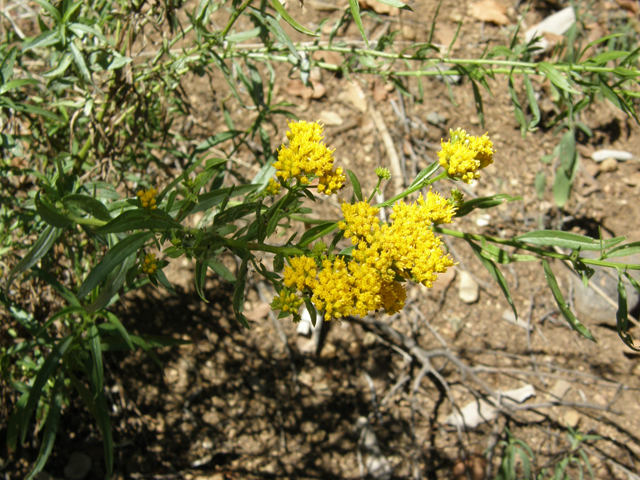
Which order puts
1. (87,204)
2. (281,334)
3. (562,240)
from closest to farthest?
(87,204), (562,240), (281,334)

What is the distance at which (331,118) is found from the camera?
4074 millimetres

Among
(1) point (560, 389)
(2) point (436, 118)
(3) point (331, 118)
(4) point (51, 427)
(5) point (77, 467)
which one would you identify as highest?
(3) point (331, 118)

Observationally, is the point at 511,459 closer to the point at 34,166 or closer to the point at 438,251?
the point at 438,251

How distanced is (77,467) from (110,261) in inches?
85.6

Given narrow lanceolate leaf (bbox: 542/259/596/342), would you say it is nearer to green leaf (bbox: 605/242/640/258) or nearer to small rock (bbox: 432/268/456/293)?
green leaf (bbox: 605/242/640/258)

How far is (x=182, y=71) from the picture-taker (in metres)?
2.32

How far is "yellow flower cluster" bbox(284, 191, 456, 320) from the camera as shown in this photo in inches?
60.7

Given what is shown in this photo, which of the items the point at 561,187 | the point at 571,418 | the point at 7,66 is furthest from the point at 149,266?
the point at 561,187

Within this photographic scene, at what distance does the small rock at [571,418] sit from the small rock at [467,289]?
1.05m

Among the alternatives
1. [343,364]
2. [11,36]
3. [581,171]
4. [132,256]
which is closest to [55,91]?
[11,36]

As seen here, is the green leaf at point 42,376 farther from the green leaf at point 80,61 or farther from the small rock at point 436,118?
the small rock at point 436,118

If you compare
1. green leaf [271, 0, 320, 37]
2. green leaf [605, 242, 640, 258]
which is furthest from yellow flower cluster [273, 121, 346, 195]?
green leaf [605, 242, 640, 258]

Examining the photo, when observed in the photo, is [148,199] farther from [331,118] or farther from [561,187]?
[561,187]

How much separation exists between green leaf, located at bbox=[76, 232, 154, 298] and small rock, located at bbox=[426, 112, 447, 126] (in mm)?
3204
